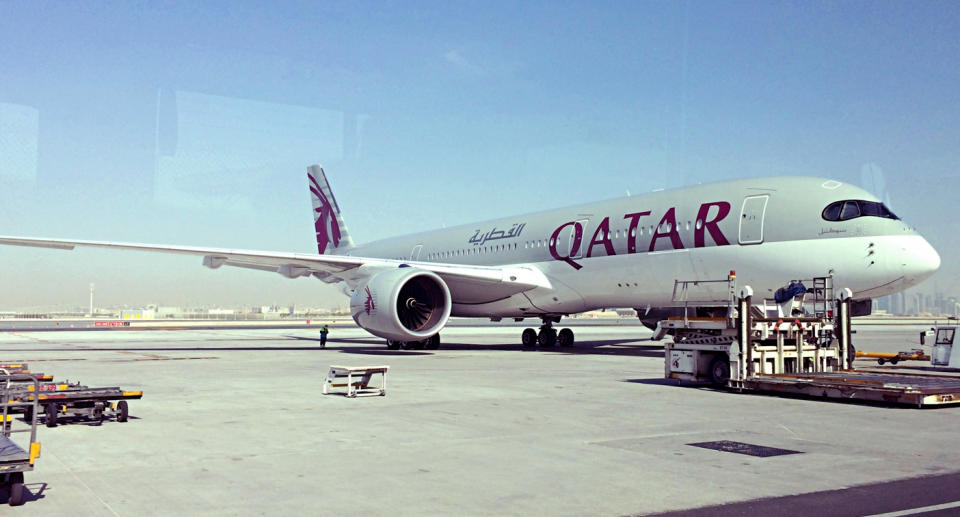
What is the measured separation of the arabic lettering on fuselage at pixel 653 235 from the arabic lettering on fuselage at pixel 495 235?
2135 mm

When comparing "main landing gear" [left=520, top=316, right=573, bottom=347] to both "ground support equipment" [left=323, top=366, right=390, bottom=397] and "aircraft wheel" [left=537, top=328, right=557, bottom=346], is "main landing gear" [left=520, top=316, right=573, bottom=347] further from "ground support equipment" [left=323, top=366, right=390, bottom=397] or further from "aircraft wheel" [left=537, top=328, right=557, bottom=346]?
"ground support equipment" [left=323, top=366, right=390, bottom=397]

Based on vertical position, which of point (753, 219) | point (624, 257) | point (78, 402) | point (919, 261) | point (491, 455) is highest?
point (753, 219)

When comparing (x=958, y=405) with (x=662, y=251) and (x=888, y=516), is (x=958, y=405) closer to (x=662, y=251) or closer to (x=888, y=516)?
(x=888, y=516)

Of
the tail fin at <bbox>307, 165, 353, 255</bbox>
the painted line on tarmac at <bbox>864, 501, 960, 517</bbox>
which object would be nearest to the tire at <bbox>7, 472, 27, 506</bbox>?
the painted line on tarmac at <bbox>864, 501, 960, 517</bbox>

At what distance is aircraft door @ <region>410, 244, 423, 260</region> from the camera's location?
3058 centimetres

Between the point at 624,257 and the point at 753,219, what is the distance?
3.63 meters

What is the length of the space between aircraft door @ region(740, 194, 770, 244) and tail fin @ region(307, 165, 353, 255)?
19.9 metres

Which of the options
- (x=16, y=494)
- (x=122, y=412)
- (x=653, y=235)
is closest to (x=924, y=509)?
(x=16, y=494)

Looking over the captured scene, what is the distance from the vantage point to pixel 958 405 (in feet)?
36.2

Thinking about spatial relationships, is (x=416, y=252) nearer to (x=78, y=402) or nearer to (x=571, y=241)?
(x=571, y=241)

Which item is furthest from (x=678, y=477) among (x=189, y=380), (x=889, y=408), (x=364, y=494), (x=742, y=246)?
(x=742, y=246)

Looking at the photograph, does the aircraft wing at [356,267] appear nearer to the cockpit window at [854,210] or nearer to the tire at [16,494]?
the cockpit window at [854,210]

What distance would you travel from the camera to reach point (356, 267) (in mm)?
23547

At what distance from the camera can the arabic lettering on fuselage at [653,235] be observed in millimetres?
18328
